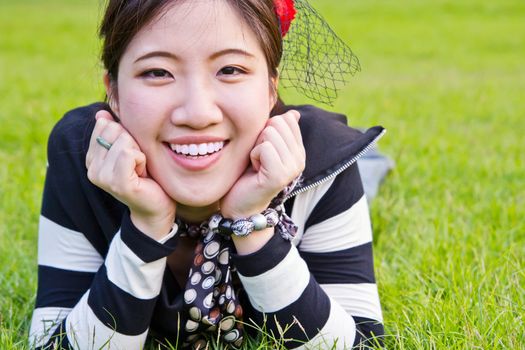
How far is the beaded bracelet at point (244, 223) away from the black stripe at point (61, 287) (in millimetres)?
538

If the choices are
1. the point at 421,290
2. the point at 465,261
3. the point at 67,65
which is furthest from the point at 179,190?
the point at 67,65

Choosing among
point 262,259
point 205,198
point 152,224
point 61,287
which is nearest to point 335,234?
point 262,259

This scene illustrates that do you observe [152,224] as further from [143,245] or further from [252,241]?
[252,241]

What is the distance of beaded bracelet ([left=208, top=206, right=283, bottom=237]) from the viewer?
198 cm

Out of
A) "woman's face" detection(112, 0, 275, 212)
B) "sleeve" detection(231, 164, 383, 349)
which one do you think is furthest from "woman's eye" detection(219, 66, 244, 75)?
"sleeve" detection(231, 164, 383, 349)

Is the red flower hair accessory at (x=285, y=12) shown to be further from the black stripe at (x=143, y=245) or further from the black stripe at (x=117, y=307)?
the black stripe at (x=117, y=307)

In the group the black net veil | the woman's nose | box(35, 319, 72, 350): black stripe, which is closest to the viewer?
the woman's nose

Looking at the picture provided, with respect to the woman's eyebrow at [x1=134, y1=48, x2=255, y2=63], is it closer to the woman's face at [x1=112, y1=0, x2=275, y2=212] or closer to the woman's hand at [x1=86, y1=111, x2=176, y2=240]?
the woman's face at [x1=112, y1=0, x2=275, y2=212]

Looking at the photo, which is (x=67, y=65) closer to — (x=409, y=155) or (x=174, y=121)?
(x=409, y=155)

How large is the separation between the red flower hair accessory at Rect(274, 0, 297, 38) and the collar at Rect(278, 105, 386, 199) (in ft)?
1.15

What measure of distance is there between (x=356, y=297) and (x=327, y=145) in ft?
1.59

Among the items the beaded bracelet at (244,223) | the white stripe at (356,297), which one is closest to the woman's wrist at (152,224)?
the beaded bracelet at (244,223)

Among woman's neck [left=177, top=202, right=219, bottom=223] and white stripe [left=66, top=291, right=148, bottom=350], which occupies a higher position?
woman's neck [left=177, top=202, right=219, bottom=223]

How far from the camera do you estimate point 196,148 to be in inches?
77.6
